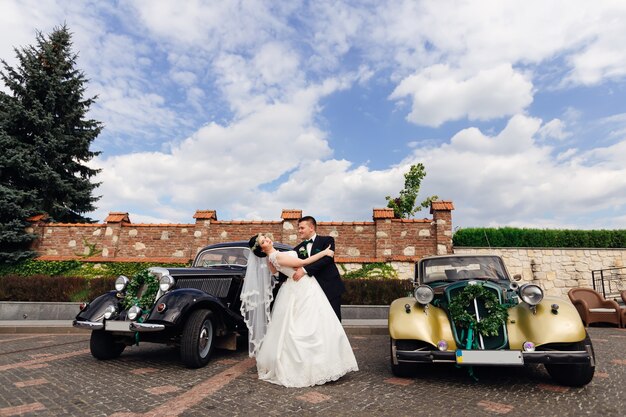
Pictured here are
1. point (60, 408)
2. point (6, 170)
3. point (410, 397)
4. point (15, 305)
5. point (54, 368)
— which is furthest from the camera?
point (6, 170)

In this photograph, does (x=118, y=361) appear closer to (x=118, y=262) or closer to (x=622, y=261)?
(x=118, y=262)

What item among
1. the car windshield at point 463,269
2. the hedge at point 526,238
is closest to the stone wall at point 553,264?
the hedge at point 526,238

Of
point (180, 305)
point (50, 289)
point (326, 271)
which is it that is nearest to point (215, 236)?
point (50, 289)

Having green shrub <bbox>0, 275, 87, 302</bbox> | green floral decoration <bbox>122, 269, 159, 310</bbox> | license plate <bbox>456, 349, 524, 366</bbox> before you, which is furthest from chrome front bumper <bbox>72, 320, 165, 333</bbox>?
green shrub <bbox>0, 275, 87, 302</bbox>

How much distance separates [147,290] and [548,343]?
4.54 meters

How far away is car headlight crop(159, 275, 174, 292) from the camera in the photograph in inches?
182

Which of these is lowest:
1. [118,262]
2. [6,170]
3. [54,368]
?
[54,368]

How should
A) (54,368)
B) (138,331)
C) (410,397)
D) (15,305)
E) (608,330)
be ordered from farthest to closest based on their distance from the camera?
(15,305)
(608,330)
(54,368)
(138,331)
(410,397)

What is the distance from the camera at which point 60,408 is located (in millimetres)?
3045

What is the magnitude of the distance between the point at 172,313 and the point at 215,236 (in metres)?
8.93

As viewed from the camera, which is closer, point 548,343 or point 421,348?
point 548,343

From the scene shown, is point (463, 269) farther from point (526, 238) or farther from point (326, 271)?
point (526, 238)

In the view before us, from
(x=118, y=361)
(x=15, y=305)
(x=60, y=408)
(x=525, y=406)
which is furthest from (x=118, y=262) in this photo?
(x=525, y=406)

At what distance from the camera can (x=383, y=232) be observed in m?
12.4
